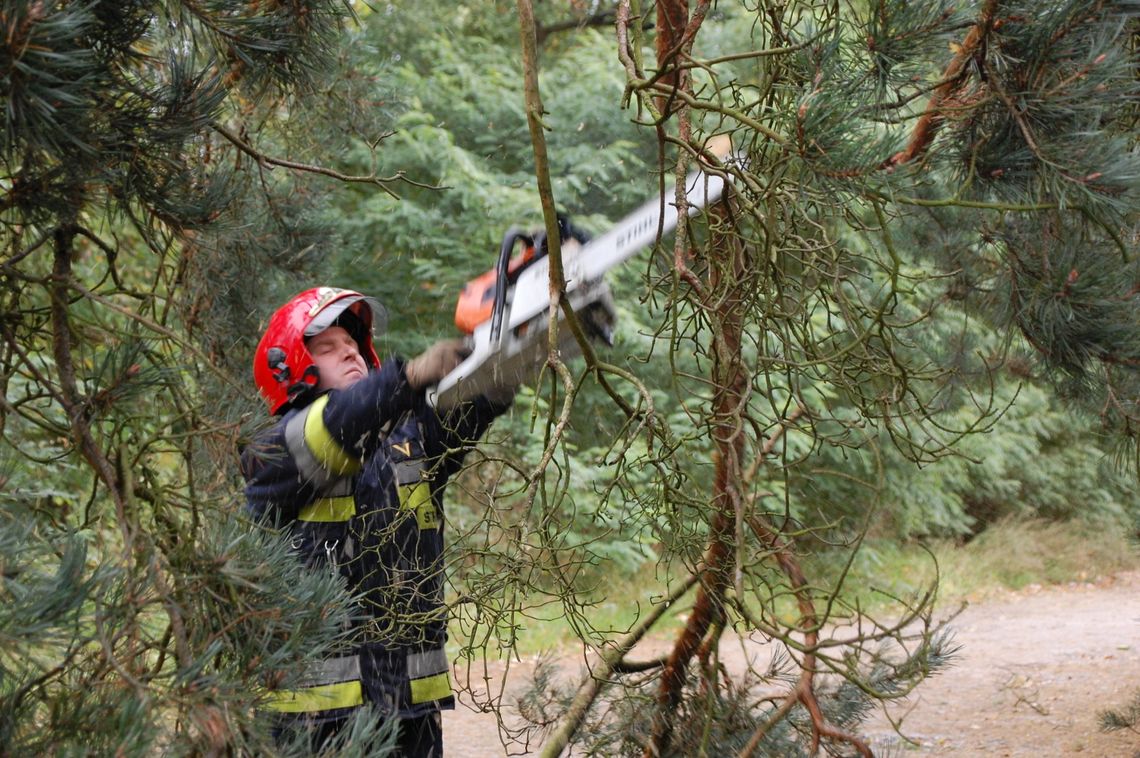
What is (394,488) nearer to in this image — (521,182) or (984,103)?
(984,103)

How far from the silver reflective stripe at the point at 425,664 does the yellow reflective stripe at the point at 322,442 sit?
55 cm

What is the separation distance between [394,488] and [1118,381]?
84.4 inches

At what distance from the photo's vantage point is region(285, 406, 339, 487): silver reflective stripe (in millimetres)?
2510

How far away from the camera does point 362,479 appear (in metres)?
2.73

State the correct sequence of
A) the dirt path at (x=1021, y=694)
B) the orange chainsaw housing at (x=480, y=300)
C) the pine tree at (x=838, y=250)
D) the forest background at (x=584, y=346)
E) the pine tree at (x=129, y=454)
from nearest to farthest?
the pine tree at (x=129, y=454), the forest background at (x=584, y=346), the pine tree at (x=838, y=250), the orange chainsaw housing at (x=480, y=300), the dirt path at (x=1021, y=694)

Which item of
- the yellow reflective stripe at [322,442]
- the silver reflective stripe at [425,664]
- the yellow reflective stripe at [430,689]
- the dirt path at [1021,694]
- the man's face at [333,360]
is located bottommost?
the dirt path at [1021,694]

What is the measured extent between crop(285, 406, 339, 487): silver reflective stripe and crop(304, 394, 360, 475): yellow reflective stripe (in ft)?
0.05

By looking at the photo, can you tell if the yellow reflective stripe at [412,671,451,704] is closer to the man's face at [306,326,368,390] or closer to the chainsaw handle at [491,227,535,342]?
the man's face at [306,326,368,390]

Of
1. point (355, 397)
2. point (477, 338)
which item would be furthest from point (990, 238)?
point (355, 397)

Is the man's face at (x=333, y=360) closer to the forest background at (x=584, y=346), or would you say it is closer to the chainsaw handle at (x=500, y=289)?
the forest background at (x=584, y=346)

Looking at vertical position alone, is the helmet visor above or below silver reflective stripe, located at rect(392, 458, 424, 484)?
above

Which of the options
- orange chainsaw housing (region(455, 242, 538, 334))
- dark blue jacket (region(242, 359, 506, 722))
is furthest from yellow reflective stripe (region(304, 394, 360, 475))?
orange chainsaw housing (region(455, 242, 538, 334))

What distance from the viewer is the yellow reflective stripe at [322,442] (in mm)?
2465

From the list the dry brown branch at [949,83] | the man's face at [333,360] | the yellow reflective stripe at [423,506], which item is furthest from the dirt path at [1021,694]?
the dry brown branch at [949,83]
